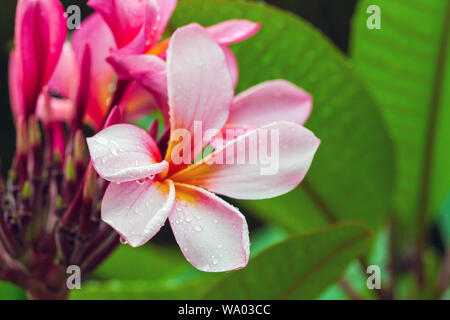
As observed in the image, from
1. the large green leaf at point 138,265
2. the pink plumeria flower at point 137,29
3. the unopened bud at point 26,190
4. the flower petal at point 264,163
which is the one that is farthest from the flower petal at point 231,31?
the large green leaf at point 138,265

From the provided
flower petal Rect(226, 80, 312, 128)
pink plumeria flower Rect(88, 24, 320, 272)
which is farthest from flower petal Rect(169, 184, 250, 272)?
flower petal Rect(226, 80, 312, 128)

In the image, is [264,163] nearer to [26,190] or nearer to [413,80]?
[26,190]

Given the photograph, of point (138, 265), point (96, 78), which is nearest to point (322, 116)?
point (96, 78)

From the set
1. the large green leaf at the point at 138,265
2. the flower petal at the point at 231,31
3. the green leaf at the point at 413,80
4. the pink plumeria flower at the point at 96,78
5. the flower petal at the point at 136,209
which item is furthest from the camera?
the large green leaf at the point at 138,265

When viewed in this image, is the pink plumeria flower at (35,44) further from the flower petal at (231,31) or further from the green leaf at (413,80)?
the green leaf at (413,80)

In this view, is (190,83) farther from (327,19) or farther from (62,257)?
(327,19)

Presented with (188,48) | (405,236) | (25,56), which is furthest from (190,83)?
(405,236)

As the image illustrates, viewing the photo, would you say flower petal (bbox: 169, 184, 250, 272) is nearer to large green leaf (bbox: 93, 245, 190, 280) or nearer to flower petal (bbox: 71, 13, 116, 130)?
flower petal (bbox: 71, 13, 116, 130)
